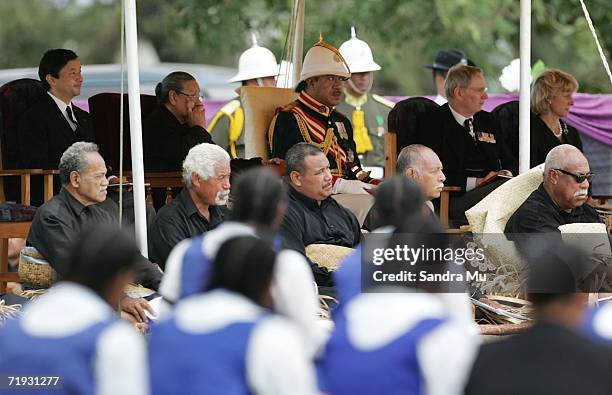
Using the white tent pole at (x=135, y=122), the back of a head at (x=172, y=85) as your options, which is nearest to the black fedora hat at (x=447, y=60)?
the back of a head at (x=172, y=85)

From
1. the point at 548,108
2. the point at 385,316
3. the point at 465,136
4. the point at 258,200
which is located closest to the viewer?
the point at 385,316

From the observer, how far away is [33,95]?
→ 9.07 metres

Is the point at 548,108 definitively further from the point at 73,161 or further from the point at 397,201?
the point at 397,201

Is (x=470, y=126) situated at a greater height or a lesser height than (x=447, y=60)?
lesser

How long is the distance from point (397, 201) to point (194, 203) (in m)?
2.79

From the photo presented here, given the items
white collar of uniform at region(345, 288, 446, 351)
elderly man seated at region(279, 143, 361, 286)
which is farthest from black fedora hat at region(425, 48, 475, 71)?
white collar of uniform at region(345, 288, 446, 351)

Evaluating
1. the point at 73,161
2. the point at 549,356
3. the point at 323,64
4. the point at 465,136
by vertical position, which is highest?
the point at 323,64

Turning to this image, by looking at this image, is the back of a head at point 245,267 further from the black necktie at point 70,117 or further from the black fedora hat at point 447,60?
the black fedora hat at point 447,60

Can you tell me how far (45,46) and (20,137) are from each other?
1719cm

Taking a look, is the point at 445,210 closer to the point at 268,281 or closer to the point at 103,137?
the point at 103,137

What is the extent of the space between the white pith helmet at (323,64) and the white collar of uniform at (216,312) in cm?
494

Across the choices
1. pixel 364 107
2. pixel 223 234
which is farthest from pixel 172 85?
pixel 223 234

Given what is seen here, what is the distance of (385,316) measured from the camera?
452 cm

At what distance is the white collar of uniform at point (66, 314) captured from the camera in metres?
4.37
